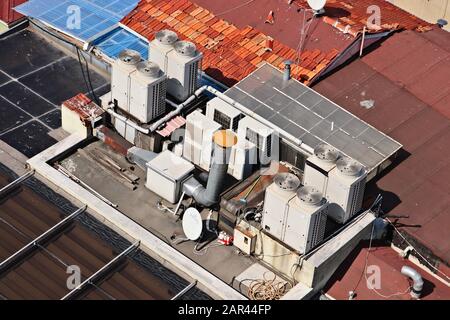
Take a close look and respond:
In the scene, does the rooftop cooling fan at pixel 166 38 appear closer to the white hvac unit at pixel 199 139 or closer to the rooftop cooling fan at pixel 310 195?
the white hvac unit at pixel 199 139

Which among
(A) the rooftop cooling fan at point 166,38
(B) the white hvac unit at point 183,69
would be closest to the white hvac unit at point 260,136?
(B) the white hvac unit at point 183,69

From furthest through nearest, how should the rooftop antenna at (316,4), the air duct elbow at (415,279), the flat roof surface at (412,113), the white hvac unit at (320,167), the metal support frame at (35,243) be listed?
the rooftop antenna at (316,4) → the flat roof surface at (412,113) → the white hvac unit at (320,167) → the metal support frame at (35,243) → the air duct elbow at (415,279)

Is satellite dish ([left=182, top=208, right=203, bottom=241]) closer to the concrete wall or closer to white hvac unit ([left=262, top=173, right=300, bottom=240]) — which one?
white hvac unit ([left=262, top=173, right=300, bottom=240])

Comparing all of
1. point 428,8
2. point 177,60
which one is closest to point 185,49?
point 177,60

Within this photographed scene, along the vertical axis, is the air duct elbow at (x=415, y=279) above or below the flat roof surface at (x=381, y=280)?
above

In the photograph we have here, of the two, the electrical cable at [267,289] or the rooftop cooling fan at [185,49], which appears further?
the rooftop cooling fan at [185,49]

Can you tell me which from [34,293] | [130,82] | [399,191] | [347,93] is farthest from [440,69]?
[34,293]

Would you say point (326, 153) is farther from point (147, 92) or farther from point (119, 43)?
point (119, 43)

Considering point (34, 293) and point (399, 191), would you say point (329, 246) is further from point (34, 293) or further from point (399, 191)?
point (34, 293)
